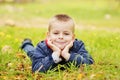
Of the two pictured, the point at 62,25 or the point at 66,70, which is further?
the point at 62,25

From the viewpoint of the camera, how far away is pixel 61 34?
4.96m

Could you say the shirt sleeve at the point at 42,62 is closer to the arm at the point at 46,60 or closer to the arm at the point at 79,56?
the arm at the point at 46,60

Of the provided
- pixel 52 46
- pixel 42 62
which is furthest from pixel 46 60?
pixel 52 46

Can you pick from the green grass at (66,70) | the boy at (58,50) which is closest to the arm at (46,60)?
the boy at (58,50)

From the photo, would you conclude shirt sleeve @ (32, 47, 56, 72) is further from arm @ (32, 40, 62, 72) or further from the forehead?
the forehead

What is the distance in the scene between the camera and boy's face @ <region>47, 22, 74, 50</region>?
4.96 metres

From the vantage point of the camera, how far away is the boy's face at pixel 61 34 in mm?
4961

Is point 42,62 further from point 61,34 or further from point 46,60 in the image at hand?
point 61,34

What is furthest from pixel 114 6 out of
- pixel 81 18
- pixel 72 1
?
pixel 72 1

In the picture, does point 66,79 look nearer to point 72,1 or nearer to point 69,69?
point 69,69

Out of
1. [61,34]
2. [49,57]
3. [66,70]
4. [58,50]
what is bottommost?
[66,70]

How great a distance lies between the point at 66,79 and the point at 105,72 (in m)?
0.44

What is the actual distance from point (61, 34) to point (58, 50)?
0.71ft

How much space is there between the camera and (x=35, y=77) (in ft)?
15.0
